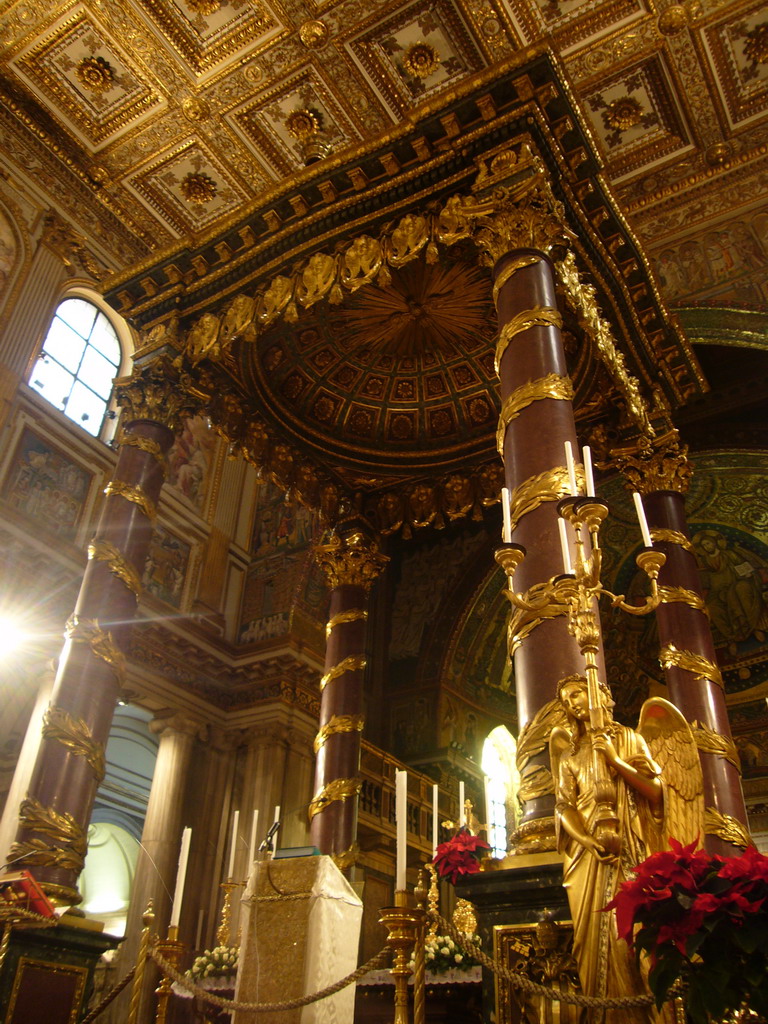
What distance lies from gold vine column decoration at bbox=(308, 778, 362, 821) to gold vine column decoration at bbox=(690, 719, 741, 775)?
3088mm

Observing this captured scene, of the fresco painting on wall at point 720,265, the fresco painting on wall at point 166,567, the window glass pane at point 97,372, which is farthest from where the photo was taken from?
the fresco painting on wall at point 166,567

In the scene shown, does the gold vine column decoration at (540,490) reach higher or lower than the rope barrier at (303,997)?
higher

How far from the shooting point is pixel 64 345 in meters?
10.9

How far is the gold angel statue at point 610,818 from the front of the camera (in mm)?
2541

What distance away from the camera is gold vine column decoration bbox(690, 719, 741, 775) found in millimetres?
6629

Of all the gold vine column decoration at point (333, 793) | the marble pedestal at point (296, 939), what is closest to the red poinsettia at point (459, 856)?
the gold vine column decoration at point (333, 793)

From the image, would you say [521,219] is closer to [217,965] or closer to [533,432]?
[533,432]

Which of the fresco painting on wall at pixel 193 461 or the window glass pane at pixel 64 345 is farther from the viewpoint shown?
the fresco painting on wall at pixel 193 461

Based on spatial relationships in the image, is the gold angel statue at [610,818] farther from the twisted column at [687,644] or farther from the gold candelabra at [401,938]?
the twisted column at [687,644]

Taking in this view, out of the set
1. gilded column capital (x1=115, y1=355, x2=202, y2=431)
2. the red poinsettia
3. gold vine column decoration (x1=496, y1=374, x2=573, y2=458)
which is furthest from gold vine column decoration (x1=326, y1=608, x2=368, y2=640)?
gold vine column decoration (x1=496, y1=374, x2=573, y2=458)

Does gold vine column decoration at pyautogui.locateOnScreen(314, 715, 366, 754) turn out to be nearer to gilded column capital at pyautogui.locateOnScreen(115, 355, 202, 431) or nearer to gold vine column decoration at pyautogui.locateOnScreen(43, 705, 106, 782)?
gold vine column decoration at pyautogui.locateOnScreen(43, 705, 106, 782)

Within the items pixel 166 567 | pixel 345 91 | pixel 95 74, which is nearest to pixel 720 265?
pixel 345 91

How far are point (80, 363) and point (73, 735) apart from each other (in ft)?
22.2

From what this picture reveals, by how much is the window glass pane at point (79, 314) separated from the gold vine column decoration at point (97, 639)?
6180mm
